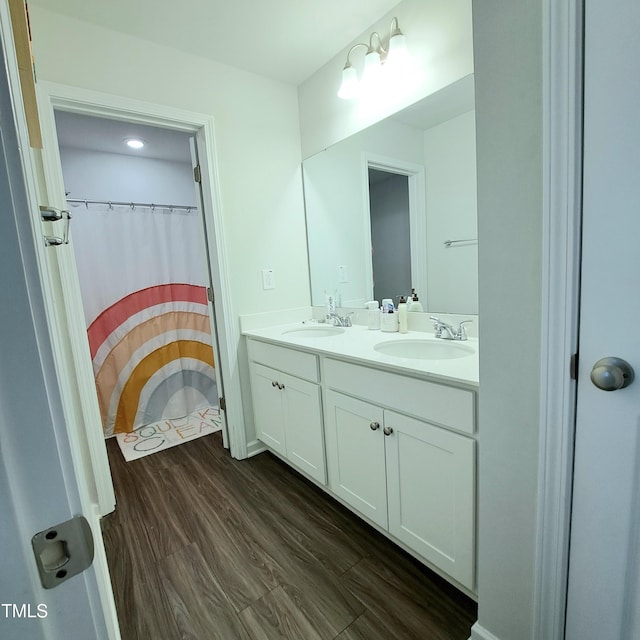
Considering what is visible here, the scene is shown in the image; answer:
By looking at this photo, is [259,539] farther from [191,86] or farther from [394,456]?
[191,86]

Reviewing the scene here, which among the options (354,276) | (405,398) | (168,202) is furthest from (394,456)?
(168,202)

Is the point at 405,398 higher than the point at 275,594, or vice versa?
the point at 405,398

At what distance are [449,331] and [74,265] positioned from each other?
1.87 m

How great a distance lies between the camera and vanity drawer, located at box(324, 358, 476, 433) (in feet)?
3.51

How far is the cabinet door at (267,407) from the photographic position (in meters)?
2.04

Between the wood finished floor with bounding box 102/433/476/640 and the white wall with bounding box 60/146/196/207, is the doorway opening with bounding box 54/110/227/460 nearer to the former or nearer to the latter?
the white wall with bounding box 60/146/196/207

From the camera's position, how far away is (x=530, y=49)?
2.42 feet

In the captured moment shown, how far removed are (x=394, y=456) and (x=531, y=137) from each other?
1.10 m

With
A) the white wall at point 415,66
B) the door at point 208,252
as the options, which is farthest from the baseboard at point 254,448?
the white wall at point 415,66

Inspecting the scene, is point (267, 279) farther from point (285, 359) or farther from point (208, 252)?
point (285, 359)

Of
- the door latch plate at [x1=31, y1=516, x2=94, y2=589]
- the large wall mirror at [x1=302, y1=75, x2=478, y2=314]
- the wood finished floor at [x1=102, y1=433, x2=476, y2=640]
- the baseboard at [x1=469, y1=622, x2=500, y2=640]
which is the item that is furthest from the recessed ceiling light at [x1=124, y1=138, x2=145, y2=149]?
the baseboard at [x1=469, y1=622, x2=500, y2=640]

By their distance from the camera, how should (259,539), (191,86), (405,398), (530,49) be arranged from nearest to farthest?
(530,49)
(405,398)
(259,539)
(191,86)

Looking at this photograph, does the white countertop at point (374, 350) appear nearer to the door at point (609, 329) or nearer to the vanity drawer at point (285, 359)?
the vanity drawer at point (285, 359)

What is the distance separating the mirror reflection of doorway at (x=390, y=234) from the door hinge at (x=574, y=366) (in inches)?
47.4
